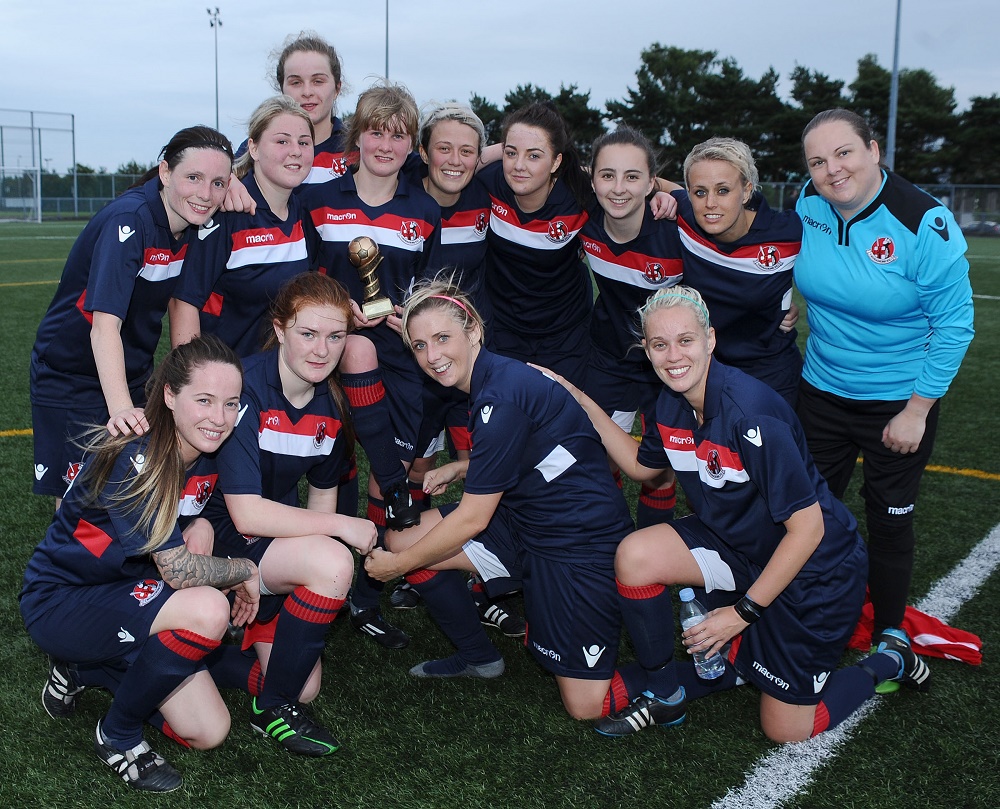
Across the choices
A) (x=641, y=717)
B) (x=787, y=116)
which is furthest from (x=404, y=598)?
(x=787, y=116)

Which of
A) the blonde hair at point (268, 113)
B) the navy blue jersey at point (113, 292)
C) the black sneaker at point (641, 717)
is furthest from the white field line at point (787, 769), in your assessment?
the blonde hair at point (268, 113)

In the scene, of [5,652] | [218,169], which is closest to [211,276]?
[218,169]

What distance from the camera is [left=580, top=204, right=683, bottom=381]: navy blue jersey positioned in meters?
3.73

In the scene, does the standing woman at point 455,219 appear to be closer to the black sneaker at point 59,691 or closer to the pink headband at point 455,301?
the pink headband at point 455,301

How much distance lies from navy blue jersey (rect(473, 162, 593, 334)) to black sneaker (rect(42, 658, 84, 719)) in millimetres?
2235

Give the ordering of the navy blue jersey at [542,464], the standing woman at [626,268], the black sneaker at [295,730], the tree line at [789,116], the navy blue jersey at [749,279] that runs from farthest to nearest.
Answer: the tree line at [789,116], the standing woman at [626,268], the navy blue jersey at [749,279], the navy blue jersey at [542,464], the black sneaker at [295,730]

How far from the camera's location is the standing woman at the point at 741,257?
3.32 metres

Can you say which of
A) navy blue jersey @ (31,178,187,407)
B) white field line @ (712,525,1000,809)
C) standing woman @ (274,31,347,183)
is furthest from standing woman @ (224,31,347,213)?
white field line @ (712,525,1000,809)

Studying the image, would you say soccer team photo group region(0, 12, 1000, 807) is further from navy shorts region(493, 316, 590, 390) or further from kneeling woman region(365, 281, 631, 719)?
navy shorts region(493, 316, 590, 390)

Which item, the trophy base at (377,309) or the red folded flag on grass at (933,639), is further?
the trophy base at (377,309)

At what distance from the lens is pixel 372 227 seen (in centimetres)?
361

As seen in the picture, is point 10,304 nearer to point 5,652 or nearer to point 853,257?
point 5,652

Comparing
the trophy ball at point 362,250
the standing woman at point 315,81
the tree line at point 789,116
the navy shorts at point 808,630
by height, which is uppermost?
the tree line at point 789,116

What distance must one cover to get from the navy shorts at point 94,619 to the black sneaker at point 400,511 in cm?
85
